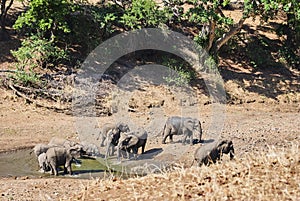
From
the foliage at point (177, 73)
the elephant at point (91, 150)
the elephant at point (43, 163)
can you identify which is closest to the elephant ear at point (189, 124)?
the elephant at point (91, 150)

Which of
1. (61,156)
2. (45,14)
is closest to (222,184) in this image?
(61,156)

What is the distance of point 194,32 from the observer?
30172mm

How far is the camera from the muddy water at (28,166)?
15078mm

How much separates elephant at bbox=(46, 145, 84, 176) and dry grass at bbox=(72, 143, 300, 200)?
5.63 meters

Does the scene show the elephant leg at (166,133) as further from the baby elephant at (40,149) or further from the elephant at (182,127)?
the baby elephant at (40,149)

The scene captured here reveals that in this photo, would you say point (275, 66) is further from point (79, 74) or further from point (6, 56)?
point (6, 56)

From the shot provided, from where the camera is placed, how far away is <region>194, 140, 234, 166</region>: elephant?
49.5 ft

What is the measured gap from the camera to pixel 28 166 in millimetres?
15914

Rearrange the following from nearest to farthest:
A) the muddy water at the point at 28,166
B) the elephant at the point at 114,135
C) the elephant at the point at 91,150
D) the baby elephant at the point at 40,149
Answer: the muddy water at the point at 28,166
the baby elephant at the point at 40,149
the elephant at the point at 91,150
the elephant at the point at 114,135

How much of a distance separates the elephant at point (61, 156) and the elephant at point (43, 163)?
19 centimetres

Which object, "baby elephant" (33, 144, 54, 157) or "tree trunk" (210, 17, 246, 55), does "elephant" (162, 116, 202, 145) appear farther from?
"tree trunk" (210, 17, 246, 55)

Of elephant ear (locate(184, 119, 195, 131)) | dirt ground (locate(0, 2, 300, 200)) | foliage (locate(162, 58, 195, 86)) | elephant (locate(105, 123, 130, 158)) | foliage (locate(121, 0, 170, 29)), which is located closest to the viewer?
dirt ground (locate(0, 2, 300, 200))

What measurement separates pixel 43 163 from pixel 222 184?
7.77m

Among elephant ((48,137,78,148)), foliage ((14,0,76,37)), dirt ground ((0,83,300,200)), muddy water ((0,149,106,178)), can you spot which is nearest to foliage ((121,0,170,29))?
foliage ((14,0,76,37))
